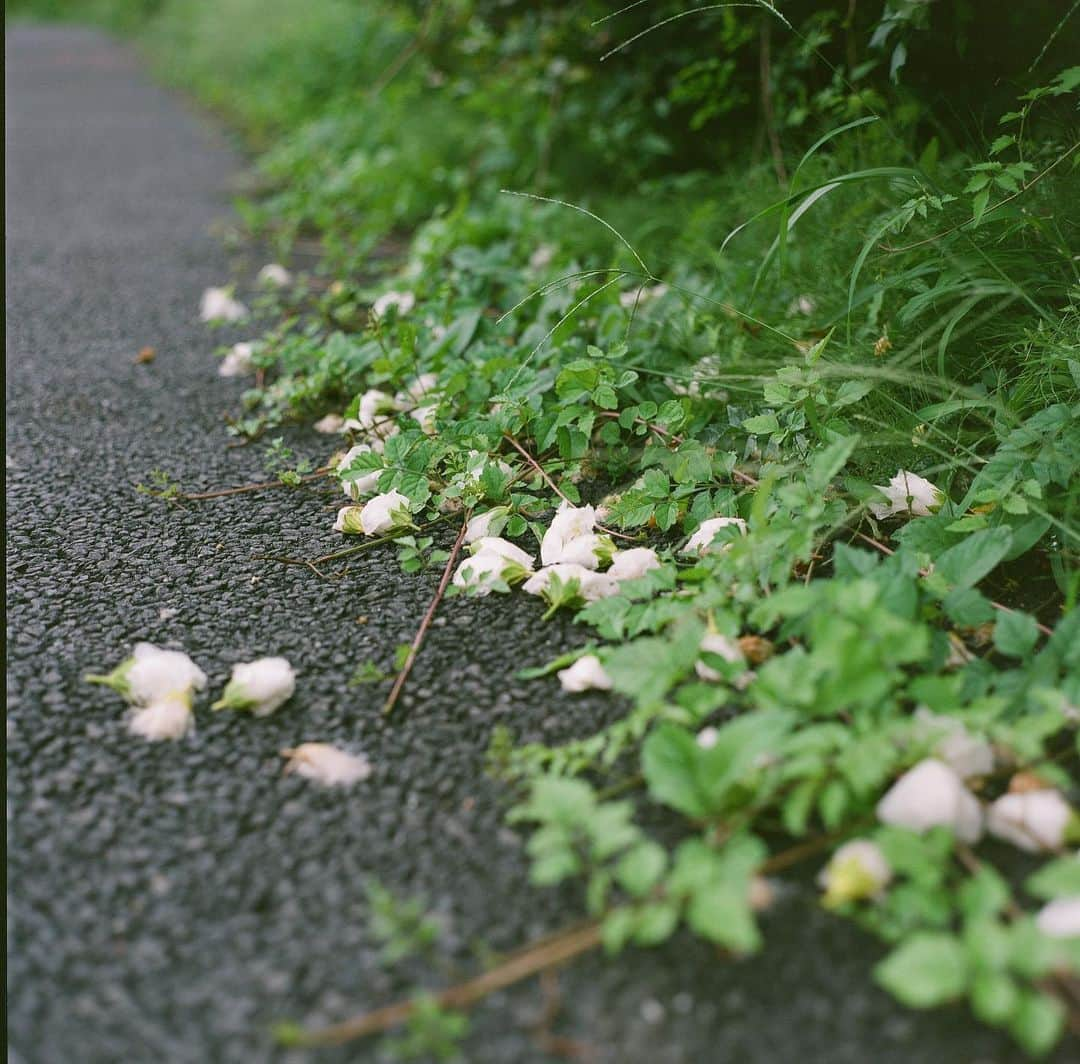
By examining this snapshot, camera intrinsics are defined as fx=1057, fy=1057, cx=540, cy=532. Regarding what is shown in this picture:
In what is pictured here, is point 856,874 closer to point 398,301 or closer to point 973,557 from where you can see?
point 973,557

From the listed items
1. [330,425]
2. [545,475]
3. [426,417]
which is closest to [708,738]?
[545,475]

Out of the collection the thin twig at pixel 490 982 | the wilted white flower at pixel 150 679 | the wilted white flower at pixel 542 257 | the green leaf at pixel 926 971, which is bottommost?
the wilted white flower at pixel 542 257

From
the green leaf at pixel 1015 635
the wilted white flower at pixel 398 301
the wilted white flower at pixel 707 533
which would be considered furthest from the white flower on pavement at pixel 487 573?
the wilted white flower at pixel 398 301

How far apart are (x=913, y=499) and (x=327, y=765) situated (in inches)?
33.3

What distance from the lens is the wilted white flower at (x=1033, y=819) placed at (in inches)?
36.1

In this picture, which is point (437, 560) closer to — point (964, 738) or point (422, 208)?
point (964, 738)

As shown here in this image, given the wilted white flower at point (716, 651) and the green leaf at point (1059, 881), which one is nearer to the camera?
the green leaf at point (1059, 881)

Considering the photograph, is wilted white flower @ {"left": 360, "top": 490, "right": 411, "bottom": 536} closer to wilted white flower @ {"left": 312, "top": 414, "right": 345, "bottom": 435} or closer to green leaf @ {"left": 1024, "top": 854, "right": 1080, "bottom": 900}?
wilted white flower @ {"left": 312, "top": 414, "right": 345, "bottom": 435}

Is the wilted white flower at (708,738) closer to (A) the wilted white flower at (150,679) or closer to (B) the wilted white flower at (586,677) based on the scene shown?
(B) the wilted white flower at (586,677)

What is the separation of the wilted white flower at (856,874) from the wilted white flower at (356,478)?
35.7 inches

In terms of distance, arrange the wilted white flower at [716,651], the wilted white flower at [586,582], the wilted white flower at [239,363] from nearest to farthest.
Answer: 1. the wilted white flower at [716,651]
2. the wilted white flower at [586,582]
3. the wilted white flower at [239,363]

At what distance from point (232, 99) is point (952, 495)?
6751 millimetres

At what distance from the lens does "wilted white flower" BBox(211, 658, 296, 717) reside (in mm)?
1147

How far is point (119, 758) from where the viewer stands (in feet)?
3.60
